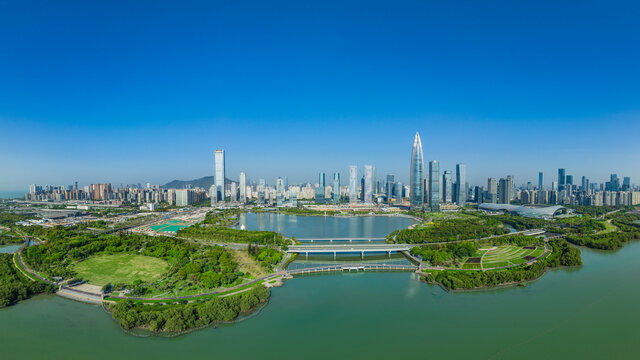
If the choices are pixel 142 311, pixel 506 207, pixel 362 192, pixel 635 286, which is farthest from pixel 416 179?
pixel 142 311

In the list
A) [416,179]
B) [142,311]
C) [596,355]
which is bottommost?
[596,355]

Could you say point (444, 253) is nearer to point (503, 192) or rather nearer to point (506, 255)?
point (506, 255)

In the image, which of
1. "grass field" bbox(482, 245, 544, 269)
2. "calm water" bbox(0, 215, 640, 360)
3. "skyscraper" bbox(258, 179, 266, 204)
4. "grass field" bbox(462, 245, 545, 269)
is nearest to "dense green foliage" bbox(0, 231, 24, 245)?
"calm water" bbox(0, 215, 640, 360)

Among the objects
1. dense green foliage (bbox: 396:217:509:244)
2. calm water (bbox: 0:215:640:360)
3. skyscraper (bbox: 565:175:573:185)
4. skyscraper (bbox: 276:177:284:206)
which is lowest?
calm water (bbox: 0:215:640:360)

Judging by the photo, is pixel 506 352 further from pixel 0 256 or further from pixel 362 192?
pixel 362 192

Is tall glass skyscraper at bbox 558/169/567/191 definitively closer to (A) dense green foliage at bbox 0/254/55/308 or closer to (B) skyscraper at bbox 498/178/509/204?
(B) skyscraper at bbox 498/178/509/204

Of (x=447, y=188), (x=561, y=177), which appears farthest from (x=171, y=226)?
(x=561, y=177)

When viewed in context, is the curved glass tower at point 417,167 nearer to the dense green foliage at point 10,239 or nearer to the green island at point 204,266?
the green island at point 204,266
